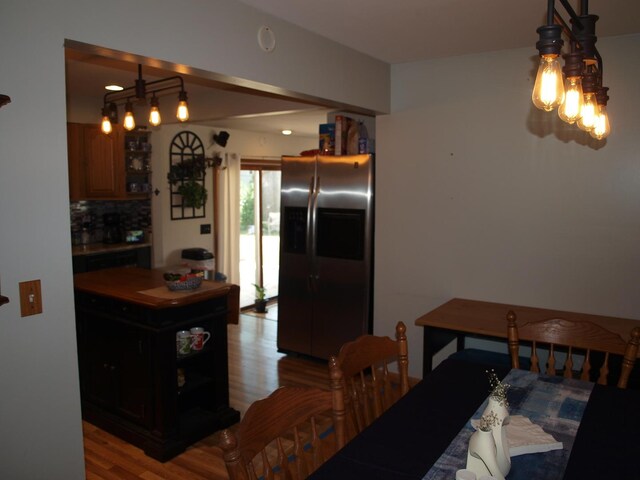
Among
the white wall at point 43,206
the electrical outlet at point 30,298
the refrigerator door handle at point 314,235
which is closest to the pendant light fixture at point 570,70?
the white wall at point 43,206

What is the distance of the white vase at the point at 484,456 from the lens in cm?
133

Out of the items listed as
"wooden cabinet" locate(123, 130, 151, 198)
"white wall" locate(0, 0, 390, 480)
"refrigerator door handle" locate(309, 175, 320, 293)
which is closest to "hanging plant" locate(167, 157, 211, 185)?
"wooden cabinet" locate(123, 130, 151, 198)

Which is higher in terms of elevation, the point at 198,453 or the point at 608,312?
the point at 608,312

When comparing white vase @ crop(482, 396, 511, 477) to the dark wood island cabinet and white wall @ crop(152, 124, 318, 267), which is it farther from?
white wall @ crop(152, 124, 318, 267)

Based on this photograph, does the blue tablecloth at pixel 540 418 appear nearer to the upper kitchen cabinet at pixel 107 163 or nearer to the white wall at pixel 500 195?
the white wall at pixel 500 195

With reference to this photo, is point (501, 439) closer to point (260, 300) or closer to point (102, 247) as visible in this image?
point (102, 247)

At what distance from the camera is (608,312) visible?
10.5 feet

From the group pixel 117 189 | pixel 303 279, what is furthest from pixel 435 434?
pixel 117 189

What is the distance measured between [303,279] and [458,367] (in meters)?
2.38

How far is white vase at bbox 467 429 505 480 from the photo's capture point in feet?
4.37

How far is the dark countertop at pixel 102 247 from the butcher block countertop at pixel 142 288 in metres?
1.33

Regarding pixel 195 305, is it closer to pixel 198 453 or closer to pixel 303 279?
pixel 198 453

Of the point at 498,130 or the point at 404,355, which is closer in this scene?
the point at 404,355

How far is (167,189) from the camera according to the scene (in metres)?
5.79
